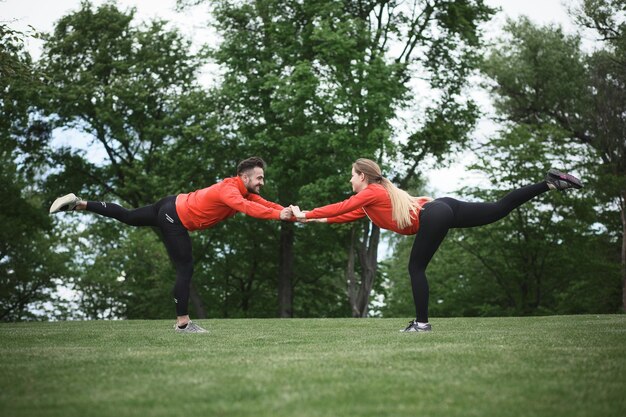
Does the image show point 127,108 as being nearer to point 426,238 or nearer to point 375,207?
point 375,207

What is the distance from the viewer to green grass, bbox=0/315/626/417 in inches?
194

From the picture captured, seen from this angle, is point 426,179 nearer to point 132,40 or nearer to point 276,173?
point 276,173

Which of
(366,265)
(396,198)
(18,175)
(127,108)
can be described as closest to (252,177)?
(396,198)

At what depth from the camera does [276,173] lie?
97.8 feet

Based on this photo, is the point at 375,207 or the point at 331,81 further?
the point at 331,81

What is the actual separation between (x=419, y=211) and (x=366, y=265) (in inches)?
882

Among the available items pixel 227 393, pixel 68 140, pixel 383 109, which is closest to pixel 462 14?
pixel 383 109

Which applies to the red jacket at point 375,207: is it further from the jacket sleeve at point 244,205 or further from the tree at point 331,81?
the tree at point 331,81

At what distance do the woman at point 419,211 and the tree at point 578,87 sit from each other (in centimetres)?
2479

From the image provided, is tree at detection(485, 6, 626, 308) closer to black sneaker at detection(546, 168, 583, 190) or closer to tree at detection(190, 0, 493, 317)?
tree at detection(190, 0, 493, 317)

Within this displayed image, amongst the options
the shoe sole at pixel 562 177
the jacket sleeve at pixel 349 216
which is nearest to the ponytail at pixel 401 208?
the jacket sleeve at pixel 349 216

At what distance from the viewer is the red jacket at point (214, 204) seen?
1021cm

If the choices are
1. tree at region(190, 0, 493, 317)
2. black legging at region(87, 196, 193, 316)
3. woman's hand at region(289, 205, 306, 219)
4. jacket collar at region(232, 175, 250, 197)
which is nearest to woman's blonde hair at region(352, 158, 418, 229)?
woman's hand at region(289, 205, 306, 219)

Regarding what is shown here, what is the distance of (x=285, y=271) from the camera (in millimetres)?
34000
